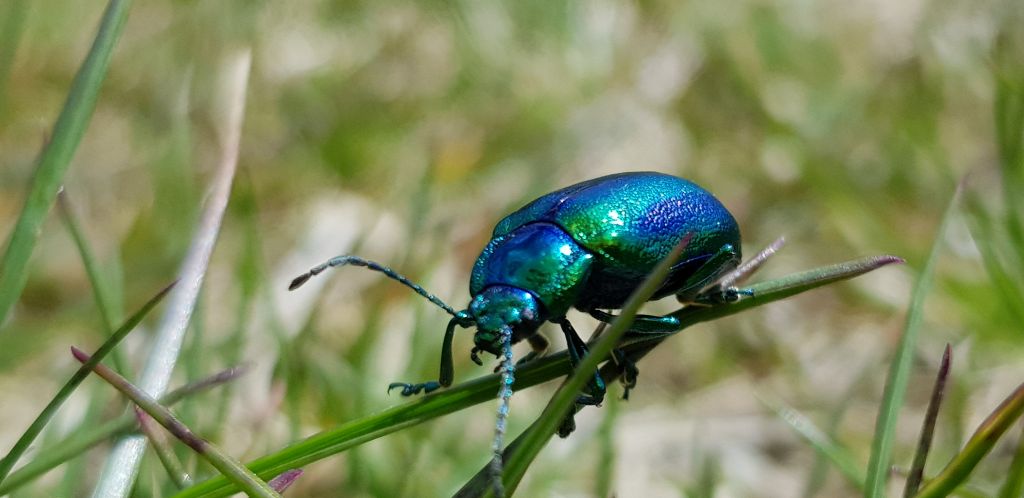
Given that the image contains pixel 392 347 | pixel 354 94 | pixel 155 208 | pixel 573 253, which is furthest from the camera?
pixel 354 94

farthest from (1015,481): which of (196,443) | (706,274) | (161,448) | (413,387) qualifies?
(161,448)

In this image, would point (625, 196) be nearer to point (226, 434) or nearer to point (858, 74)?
point (226, 434)

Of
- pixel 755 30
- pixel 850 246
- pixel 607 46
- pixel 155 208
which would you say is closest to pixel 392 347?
pixel 155 208

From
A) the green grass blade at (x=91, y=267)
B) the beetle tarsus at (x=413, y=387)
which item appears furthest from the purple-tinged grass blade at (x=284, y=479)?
the green grass blade at (x=91, y=267)

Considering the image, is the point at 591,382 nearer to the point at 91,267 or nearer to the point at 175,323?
the point at 175,323

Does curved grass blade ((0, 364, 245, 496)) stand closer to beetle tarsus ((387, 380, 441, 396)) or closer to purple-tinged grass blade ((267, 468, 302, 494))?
purple-tinged grass blade ((267, 468, 302, 494))

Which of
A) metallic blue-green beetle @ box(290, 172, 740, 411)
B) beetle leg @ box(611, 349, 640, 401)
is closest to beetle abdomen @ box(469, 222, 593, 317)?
metallic blue-green beetle @ box(290, 172, 740, 411)
